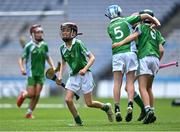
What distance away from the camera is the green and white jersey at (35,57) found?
60.4 feet

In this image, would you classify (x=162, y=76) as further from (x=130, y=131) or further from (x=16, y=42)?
(x=130, y=131)

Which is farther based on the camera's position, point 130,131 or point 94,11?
point 94,11

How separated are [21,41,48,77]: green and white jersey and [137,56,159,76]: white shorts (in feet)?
17.0

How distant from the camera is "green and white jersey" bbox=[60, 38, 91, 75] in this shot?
43.3 feet

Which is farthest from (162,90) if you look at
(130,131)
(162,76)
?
(130,131)

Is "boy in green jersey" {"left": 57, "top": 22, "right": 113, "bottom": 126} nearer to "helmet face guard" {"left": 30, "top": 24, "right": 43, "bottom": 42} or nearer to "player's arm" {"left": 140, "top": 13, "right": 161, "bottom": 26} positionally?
"player's arm" {"left": 140, "top": 13, "right": 161, "bottom": 26}

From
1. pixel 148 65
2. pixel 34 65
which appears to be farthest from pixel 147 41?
pixel 34 65

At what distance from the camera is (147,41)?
13664 mm

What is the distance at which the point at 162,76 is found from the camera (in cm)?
3338

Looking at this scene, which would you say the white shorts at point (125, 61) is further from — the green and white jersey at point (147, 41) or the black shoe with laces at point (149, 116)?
the black shoe with laces at point (149, 116)

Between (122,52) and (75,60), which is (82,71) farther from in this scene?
(122,52)

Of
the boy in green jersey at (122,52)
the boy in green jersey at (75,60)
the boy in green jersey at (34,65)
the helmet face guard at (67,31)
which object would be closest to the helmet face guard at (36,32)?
the boy in green jersey at (34,65)

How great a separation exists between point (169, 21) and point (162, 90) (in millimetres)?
3464

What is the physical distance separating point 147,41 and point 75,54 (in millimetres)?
1339
